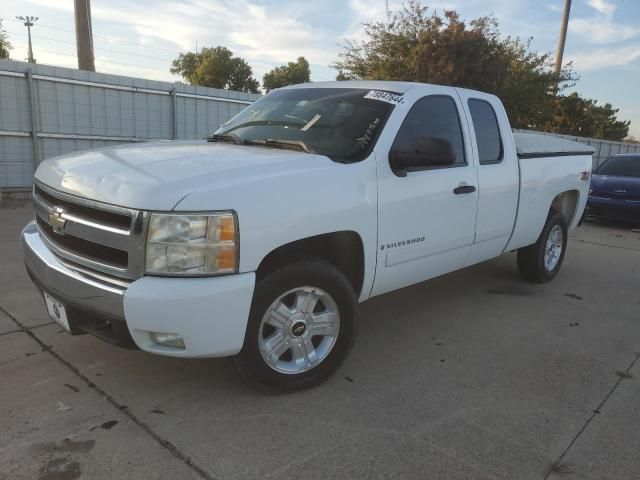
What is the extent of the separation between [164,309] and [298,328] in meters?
0.85

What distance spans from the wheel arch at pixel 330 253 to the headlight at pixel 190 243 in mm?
314

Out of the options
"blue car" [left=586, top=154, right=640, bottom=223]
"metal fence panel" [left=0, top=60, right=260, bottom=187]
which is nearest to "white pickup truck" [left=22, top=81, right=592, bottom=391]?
"metal fence panel" [left=0, top=60, right=260, bottom=187]

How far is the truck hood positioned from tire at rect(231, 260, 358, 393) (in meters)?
0.57

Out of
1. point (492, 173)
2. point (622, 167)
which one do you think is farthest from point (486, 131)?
point (622, 167)

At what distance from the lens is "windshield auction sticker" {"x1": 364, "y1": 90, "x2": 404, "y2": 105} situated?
3.76 metres

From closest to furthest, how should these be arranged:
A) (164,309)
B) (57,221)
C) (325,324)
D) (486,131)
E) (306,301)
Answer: (164,309) < (57,221) < (306,301) < (325,324) < (486,131)

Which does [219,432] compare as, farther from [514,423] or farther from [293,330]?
[514,423]

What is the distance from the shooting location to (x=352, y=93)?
3.97 metres

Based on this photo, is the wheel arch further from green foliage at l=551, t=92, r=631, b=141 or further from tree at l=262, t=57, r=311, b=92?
tree at l=262, t=57, r=311, b=92

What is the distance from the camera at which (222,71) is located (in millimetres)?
58812

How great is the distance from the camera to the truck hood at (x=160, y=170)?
2613 mm

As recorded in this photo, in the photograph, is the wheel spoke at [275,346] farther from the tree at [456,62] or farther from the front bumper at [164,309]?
the tree at [456,62]

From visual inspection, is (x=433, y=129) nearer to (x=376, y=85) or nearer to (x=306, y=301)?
(x=376, y=85)

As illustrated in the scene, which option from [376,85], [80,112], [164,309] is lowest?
[164,309]
